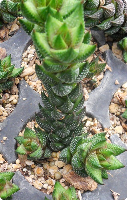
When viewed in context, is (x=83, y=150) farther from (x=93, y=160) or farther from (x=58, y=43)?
(x=58, y=43)

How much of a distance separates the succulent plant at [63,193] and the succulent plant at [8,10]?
3.21 feet

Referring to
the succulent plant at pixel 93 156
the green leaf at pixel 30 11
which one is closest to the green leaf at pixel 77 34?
the green leaf at pixel 30 11

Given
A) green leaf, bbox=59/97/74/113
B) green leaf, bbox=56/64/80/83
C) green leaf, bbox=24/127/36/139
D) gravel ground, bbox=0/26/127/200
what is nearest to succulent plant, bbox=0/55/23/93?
gravel ground, bbox=0/26/127/200

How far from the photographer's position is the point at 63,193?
121cm

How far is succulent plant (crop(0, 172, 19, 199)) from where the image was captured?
1.22m

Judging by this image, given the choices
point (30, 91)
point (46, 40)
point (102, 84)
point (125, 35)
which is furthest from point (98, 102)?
point (46, 40)

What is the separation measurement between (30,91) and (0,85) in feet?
0.52

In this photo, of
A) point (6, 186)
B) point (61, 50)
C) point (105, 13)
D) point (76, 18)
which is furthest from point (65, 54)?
point (105, 13)

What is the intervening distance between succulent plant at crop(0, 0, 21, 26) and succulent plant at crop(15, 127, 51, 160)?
73 centimetres

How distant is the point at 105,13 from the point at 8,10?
53cm

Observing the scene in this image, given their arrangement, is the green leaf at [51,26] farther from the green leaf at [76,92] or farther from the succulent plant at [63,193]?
the succulent plant at [63,193]

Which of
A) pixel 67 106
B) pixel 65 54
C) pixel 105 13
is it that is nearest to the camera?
pixel 65 54

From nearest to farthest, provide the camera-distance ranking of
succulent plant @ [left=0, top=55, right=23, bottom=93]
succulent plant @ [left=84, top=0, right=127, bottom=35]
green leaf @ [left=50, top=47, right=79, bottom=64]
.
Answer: green leaf @ [left=50, top=47, right=79, bottom=64] < succulent plant @ [left=0, top=55, right=23, bottom=93] < succulent plant @ [left=84, top=0, right=127, bottom=35]

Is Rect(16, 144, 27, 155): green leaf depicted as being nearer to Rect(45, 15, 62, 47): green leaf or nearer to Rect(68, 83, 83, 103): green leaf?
Rect(68, 83, 83, 103): green leaf
